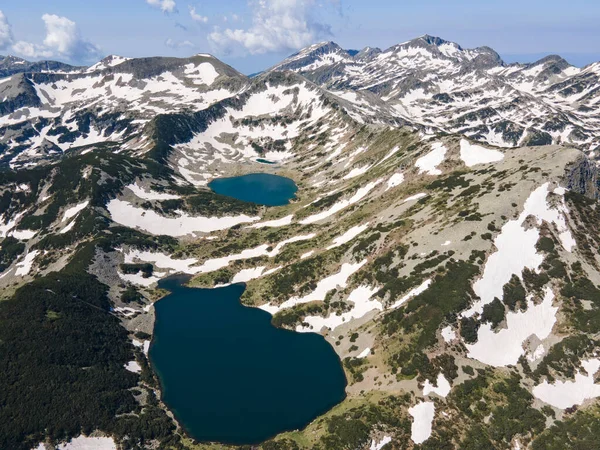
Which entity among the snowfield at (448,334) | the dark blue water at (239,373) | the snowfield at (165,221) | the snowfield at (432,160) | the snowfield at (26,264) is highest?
the snowfield at (432,160)

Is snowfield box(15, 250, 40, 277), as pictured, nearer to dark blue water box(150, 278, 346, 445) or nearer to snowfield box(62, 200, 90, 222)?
snowfield box(62, 200, 90, 222)

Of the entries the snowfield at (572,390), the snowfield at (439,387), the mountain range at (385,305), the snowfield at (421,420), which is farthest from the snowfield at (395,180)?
the snowfield at (421,420)

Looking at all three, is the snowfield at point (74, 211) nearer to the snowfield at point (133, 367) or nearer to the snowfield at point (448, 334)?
the snowfield at point (133, 367)

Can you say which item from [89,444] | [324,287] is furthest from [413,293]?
[89,444]

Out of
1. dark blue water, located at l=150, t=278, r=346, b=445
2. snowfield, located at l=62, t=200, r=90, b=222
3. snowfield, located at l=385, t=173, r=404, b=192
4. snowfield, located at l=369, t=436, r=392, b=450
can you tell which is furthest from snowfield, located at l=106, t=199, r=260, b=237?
snowfield, located at l=369, t=436, r=392, b=450

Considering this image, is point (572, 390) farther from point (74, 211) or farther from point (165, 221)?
point (74, 211)

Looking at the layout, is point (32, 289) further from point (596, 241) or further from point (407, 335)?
point (596, 241)
